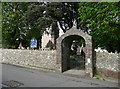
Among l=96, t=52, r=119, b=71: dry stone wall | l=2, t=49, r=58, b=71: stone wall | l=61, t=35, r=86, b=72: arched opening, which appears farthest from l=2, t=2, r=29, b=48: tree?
l=96, t=52, r=119, b=71: dry stone wall

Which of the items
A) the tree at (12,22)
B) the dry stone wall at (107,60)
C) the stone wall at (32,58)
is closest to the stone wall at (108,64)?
the dry stone wall at (107,60)

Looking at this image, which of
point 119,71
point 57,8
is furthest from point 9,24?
point 119,71

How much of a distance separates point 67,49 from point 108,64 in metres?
3.77

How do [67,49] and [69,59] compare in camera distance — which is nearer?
[67,49]

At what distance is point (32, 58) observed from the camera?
13273 millimetres

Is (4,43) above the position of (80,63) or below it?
above

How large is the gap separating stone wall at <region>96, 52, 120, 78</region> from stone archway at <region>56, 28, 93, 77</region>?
22.2 inches

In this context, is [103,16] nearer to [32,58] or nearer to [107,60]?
[107,60]

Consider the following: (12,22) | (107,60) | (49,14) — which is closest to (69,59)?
(107,60)

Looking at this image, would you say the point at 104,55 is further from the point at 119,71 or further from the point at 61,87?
the point at 61,87

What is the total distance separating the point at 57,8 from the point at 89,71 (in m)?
10.8

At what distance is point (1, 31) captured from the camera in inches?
845

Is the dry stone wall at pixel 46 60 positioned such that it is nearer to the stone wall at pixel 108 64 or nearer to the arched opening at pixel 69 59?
the stone wall at pixel 108 64

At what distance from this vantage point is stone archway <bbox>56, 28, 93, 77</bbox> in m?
9.40
